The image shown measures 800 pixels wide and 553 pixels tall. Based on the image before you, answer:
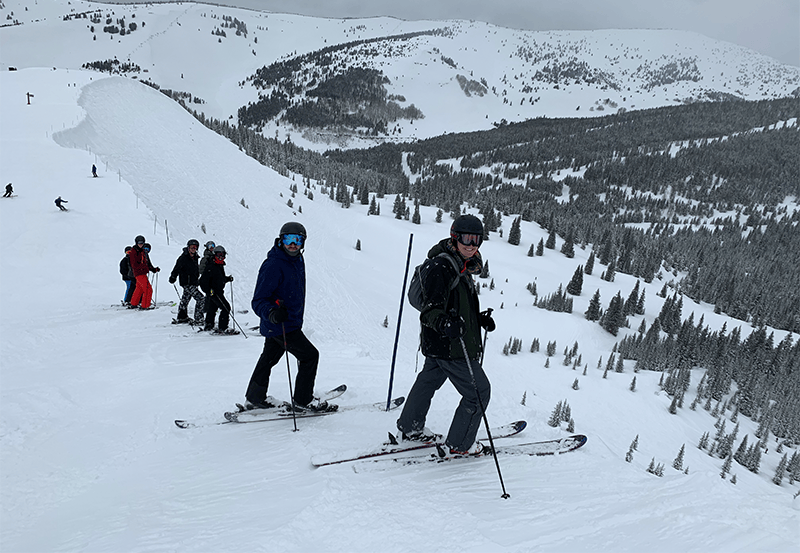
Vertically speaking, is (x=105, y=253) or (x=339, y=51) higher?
(x=339, y=51)

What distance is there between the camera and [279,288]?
14.1 feet

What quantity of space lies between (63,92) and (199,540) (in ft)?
144

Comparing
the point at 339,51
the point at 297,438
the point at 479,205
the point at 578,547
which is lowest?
the point at 297,438

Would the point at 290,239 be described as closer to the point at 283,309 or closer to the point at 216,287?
the point at 283,309

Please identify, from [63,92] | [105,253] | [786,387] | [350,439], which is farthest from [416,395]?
[63,92]

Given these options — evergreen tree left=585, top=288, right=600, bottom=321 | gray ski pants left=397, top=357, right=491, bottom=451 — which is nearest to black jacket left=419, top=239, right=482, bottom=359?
gray ski pants left=397, top=357, right=491, bottom=451

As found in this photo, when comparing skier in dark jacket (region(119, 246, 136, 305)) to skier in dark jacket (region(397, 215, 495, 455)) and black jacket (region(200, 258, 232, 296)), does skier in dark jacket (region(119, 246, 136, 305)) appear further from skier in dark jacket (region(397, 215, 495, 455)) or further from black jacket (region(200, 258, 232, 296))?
skier in dark jacket (region(397, 215, 495, 455))

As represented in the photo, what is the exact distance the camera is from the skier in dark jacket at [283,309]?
4172 millimetres

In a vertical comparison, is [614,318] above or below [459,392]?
below

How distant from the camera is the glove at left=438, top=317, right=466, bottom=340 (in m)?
3.24

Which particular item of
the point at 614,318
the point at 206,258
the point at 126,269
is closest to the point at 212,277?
the point at 206,258

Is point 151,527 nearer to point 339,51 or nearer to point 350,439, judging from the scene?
point 350,439

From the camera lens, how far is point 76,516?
299cm

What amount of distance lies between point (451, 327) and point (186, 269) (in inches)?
303
